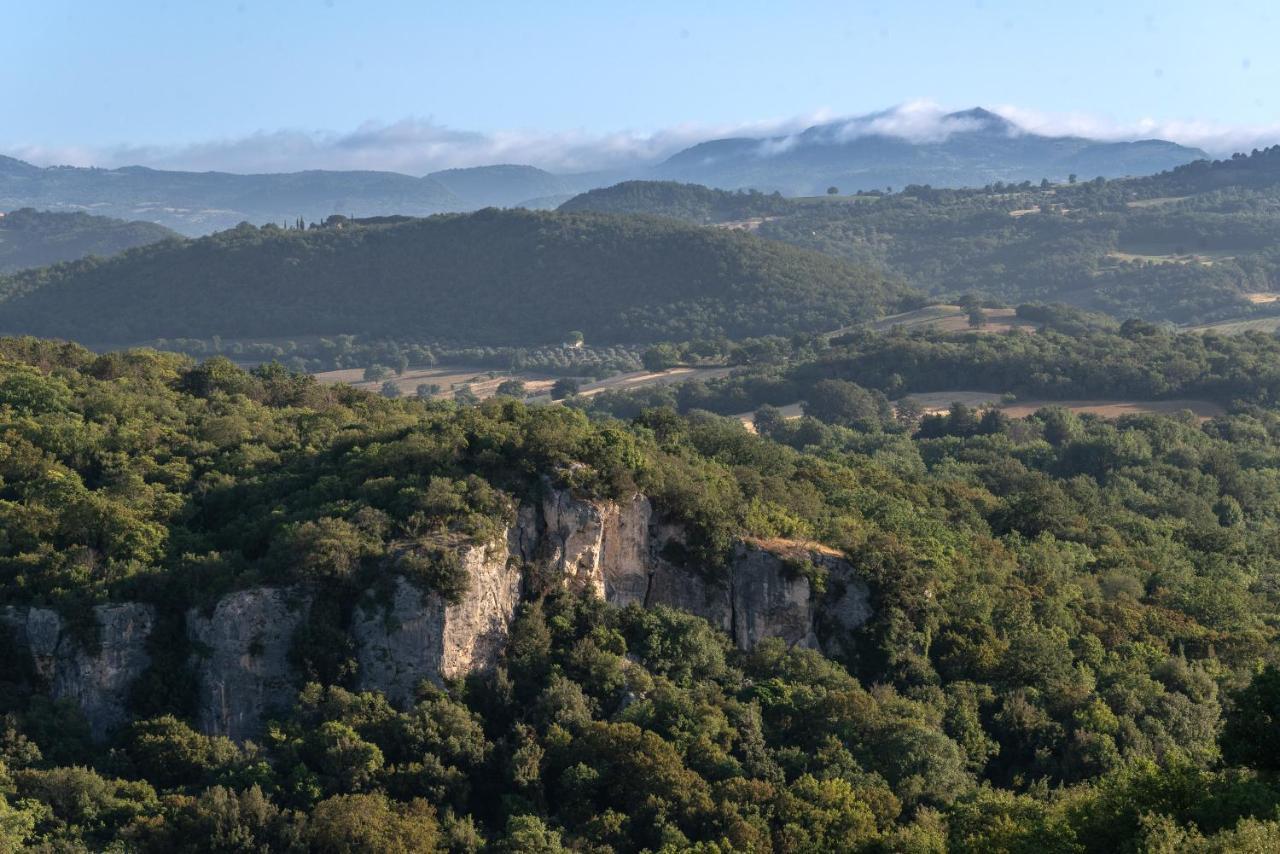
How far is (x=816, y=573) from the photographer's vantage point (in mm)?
40188

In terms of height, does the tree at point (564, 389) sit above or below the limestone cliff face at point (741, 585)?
below

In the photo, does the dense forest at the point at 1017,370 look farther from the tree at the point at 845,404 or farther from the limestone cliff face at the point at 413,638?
the limestone cliff face at the point at 413,638

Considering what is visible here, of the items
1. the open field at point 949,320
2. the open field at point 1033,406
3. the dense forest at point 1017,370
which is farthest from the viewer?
the open field at point 949,320

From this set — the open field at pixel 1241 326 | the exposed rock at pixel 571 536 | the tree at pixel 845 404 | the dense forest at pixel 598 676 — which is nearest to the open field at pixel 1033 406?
the tree at pixel 845 404

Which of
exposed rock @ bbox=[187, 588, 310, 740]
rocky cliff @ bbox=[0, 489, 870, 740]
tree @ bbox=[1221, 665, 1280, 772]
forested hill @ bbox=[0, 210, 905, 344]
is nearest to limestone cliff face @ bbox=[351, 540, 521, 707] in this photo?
rocky cliff @ bbox=[0, 489, 870, 740]

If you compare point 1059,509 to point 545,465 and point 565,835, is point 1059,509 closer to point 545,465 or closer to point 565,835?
point 545,465

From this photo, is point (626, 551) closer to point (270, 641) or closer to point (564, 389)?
point (270, 641)

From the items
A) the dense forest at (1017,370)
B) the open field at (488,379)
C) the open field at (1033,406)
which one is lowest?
the open field at (488,379)

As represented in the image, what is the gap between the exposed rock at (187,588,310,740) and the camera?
117 ft

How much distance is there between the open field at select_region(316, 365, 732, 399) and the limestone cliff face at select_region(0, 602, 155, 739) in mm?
93045

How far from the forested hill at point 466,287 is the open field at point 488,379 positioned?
633 inches

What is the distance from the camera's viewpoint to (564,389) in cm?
13550

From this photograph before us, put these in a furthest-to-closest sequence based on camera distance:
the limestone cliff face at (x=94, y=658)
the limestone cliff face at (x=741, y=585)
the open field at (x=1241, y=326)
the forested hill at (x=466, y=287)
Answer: the forested hill at (x=466, y=287), the open field at (x=1241, y=326), the limestone cliff face at (x=741, y=585), the limestone cliff face at (x=94, y=658)

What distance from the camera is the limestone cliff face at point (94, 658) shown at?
35594 mm
